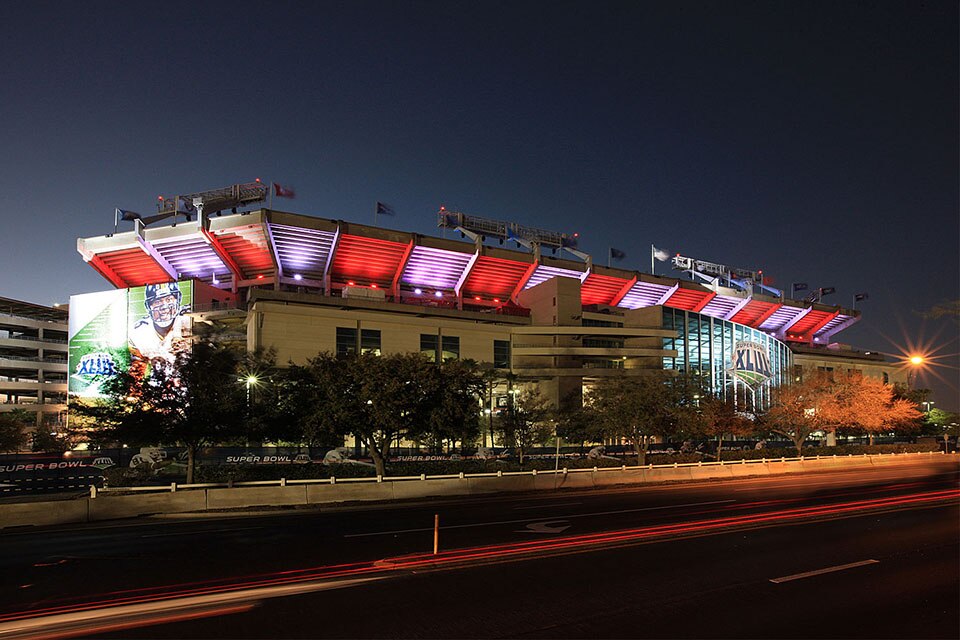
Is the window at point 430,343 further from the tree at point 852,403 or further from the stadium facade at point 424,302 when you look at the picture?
the tree at point 852,403

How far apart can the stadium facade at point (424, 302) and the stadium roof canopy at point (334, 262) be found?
7.2 inches

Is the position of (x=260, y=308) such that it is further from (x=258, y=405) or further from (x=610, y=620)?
(x=610, y=620)

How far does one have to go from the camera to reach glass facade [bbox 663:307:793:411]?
7812 centimetres

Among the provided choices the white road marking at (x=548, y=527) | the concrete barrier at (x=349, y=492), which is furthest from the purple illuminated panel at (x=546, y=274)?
the white road marking at (x=548, y=527)

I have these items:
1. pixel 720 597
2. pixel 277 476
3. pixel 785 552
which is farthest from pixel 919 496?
pixel 277 476

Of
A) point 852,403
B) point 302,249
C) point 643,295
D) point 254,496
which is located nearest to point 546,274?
point 643,295

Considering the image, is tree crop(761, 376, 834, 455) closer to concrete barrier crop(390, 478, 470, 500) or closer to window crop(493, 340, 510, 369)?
window crop(493, 340, 510, 369)

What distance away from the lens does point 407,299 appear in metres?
83.4

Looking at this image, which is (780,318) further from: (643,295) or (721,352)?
(721,352)

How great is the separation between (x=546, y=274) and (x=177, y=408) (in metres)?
65.6

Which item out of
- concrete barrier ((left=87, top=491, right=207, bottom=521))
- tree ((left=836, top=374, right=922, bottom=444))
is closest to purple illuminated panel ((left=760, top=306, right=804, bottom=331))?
tree ((left=836, top=374, right=922, bottom=444))

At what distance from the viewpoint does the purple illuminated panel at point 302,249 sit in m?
71.8

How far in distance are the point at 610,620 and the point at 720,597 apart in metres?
2.33

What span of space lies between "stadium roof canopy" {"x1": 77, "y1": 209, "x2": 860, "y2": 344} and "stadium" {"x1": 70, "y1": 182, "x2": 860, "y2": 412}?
0.58ft
